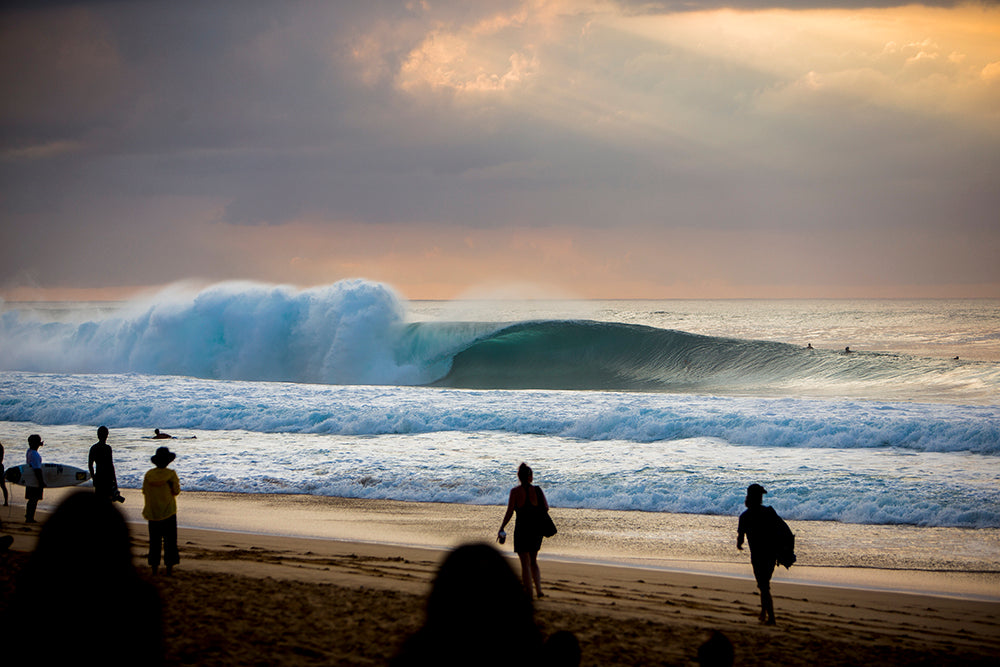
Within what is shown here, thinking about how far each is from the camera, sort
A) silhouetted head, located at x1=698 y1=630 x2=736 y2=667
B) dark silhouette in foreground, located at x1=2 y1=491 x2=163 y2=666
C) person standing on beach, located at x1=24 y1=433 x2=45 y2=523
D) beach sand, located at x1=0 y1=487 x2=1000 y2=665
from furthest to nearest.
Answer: person standing on beach, located at x1=24 y1=433 x2=45 y2=523
beach sand, located at x1=0 y1=487 x2=1000 y2=665
silhouetted head, located at x1=698 y1=630 x2=736 y2=667
dark silhouette in foreground, located at x1=2 y1=491 x2=163 y2=666

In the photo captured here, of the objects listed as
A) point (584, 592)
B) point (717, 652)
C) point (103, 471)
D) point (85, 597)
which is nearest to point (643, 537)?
point (584, 592)

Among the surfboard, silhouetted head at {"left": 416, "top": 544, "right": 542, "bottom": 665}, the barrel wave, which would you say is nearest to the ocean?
the barrel wave

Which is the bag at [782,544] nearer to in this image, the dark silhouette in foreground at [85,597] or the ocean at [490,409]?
the ocean at [490,409]

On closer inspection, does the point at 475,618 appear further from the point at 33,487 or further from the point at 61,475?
the point at 61,475

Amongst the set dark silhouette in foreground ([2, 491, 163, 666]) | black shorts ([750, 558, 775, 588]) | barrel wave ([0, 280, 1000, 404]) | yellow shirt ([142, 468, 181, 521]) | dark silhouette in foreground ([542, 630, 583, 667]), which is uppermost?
barrel wave ([0, 280, 1000, 404])

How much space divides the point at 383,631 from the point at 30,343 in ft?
123

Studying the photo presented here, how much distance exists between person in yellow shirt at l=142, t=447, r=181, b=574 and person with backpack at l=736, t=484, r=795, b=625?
4.89m

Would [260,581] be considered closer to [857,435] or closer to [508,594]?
[508,594]

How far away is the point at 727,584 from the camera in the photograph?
25.6ft

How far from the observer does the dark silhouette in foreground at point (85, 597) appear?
143 centimetres

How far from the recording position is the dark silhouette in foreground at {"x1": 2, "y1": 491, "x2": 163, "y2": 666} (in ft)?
4.70

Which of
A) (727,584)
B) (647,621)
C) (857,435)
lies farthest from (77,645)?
(857,435)

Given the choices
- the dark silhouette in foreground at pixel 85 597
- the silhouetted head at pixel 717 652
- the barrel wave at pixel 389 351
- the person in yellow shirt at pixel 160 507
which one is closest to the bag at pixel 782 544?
the silhouetted head at pixel 717 652

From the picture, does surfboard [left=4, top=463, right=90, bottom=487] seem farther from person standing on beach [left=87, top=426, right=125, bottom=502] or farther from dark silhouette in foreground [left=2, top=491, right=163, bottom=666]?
dark silhouette in foreground [left=2, top=491, right=163, bottom=666]
